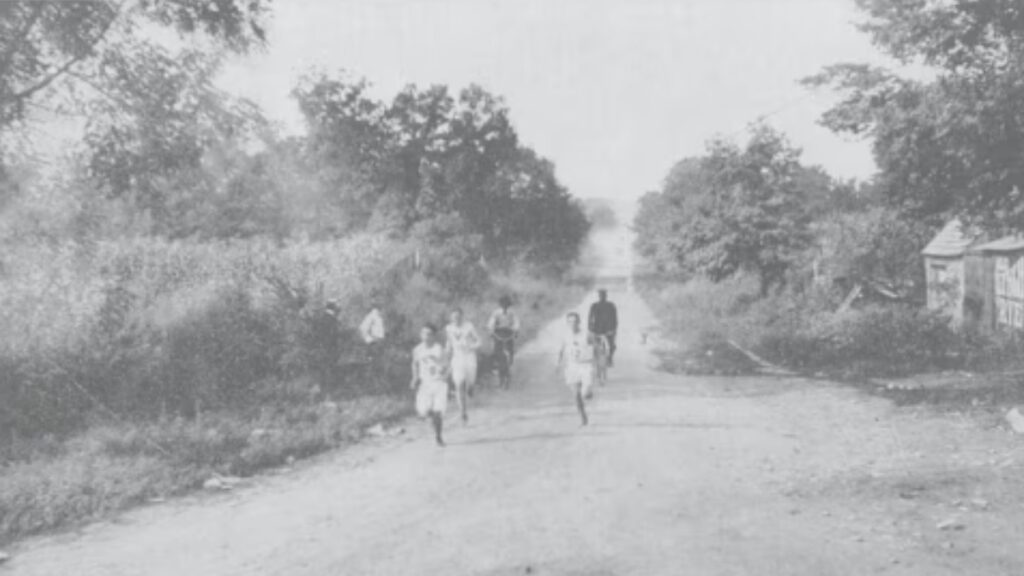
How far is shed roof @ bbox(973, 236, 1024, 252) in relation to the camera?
69.0ft

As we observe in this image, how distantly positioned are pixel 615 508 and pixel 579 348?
16.0 feet

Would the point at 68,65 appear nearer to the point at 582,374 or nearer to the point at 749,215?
the point at 582,374

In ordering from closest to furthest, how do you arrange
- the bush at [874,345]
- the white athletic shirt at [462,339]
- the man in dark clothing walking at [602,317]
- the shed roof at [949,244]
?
the white athletic shirt at [462,339] < the man in dark clothing walking at [602,317] < the bush at [874,345] < the shed roof at [949,244]

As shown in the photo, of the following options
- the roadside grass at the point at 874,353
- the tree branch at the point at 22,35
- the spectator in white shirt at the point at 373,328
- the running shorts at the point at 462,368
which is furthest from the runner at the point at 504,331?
the tree branch at the point at 22,35

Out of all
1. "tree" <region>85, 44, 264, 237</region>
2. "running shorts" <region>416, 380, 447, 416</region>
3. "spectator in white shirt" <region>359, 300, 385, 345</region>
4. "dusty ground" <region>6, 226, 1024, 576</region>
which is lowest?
"dusty ground" <region>6, 226, 1024, 576</region>

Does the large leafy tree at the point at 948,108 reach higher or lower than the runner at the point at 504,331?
higher

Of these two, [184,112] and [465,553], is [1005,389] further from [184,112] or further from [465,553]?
[184,112]

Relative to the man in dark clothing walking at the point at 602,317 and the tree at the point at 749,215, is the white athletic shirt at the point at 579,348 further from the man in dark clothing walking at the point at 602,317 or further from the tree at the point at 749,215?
the tree at the point at 749,215

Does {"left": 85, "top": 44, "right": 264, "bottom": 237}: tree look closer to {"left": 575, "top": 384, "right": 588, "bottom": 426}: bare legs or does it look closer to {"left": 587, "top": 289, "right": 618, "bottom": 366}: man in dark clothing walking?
{"left": 575, "top": 384, "right": 588, "bottom": 426}: bare legs

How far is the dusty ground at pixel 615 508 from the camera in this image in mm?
6500

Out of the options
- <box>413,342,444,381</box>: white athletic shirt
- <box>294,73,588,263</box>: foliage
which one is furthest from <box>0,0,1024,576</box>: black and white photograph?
<box>294,73,588,263</box>: foliage

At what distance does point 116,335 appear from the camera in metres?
13.2

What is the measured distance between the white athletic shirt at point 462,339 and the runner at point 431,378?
1.53 meters

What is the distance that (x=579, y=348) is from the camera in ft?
41.4
